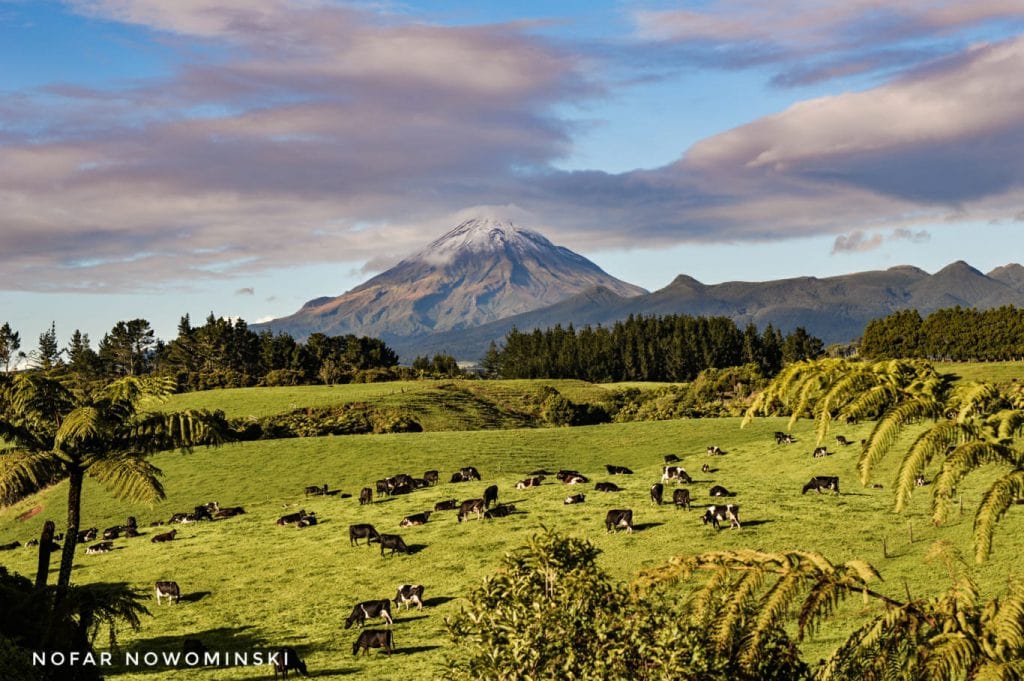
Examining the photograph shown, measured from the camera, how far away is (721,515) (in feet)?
128

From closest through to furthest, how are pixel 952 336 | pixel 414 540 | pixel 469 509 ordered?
pixel 414 540 < pixel 469 509 < pixel 952 336

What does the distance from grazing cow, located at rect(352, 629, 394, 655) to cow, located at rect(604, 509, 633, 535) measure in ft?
48.5

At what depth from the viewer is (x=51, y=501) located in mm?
66438

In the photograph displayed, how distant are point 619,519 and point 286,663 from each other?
1867 centimetres

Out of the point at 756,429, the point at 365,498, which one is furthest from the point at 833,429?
the point at 365,498

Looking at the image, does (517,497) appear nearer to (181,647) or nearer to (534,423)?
(181,647)

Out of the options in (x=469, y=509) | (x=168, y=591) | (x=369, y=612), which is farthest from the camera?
(x=469, y=509)

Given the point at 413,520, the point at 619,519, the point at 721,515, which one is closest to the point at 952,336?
the point at 721,515

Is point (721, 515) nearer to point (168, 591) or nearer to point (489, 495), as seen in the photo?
point (489, 495)

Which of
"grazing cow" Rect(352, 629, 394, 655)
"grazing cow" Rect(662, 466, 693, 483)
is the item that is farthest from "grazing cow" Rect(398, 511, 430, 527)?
"grazing cow" Rect(352, 629, 394, 655)

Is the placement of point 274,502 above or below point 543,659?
below

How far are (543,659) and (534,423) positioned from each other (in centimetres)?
9867

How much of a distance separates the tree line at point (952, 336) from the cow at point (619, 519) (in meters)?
142

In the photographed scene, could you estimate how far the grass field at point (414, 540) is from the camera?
2958cm
